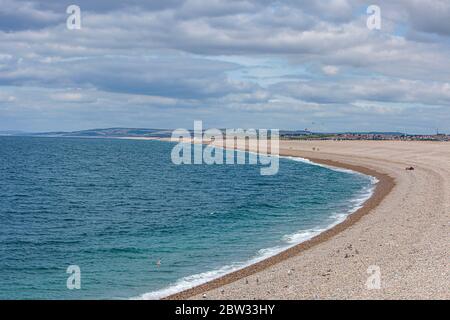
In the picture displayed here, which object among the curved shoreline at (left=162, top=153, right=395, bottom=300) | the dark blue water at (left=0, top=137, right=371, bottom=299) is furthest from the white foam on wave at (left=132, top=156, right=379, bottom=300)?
the curved shoreline at (left=162, top=153, right=395, bottom=300)

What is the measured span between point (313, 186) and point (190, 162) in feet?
207

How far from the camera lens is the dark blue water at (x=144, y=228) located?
2228cm

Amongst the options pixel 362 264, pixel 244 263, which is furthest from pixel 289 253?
pixel 362 264

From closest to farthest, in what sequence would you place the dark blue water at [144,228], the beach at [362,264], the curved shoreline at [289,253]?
the beach at [362,264] < the curved shoreline at [289,253] < the dark blue water at [144,228]

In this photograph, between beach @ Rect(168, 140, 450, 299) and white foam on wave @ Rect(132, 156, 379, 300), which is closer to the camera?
beach @ Rect(168, 140, 450, 299)

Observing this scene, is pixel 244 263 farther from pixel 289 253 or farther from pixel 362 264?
pixel 362 264

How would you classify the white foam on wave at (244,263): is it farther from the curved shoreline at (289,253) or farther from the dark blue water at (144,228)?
the curved shoreline at (289,253)

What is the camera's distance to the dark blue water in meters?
22.3

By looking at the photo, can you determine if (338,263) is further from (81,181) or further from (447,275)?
(81,181)

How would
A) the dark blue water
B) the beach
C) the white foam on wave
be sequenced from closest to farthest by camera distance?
the beach < the white foam on wave < the dark blue water

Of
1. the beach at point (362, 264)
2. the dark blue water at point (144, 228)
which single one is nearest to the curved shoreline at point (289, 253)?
the beach at point (362, 264)

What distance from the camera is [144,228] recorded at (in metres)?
33.2

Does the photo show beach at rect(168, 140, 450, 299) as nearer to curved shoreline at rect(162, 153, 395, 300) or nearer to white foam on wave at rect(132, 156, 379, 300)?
curved shoreline at rect(162, 153, 395, 300)
